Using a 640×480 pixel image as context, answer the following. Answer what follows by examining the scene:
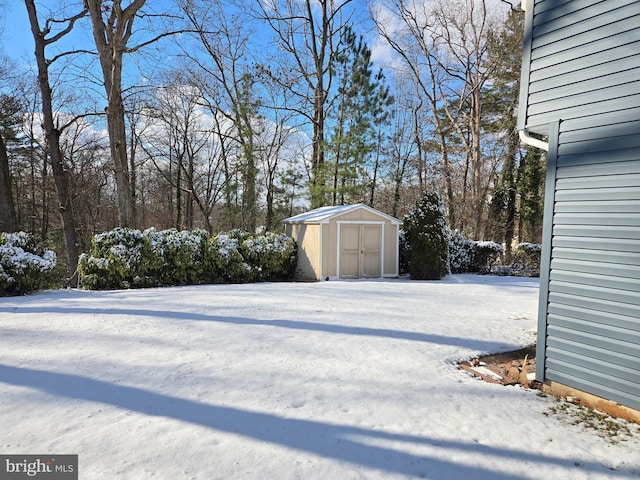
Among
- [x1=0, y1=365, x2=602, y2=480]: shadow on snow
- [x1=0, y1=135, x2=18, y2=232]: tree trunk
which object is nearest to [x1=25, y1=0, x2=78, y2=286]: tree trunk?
[x1=0, y1=135, x2=18, y2=232]: tree trunk

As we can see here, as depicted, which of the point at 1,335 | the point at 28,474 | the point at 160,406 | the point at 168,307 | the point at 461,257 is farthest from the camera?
the point at 461,257

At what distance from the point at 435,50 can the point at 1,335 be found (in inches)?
730

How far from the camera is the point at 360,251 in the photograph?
1032 centimetres

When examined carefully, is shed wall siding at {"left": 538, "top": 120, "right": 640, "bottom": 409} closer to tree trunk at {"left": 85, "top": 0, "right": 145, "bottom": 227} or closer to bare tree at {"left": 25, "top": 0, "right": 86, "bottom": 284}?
tree trunk at {"left": 85, "top": 0, "right": 145, "bottom": 227}

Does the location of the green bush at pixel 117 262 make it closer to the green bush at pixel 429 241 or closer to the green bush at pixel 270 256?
the green bush at pixel 270 256

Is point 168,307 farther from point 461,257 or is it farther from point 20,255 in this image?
point 461,257

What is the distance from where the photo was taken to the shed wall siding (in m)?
2.52

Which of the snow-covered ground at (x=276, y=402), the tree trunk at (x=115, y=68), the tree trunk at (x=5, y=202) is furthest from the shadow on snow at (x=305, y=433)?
the tree trunk at (x=5, y=202)

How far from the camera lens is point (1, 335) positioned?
4.00m

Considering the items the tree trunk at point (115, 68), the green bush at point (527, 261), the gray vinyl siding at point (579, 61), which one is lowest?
the green bush at point (527, 261)

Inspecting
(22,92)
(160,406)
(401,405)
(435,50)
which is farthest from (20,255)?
(435,50)

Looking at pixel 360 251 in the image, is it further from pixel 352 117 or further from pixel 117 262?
pixel 352 117

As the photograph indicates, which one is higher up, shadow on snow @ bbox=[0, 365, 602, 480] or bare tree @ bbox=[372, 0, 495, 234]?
bare tree @ bbox=[372, 0, 495, 234]

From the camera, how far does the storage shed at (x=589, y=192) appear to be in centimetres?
253
